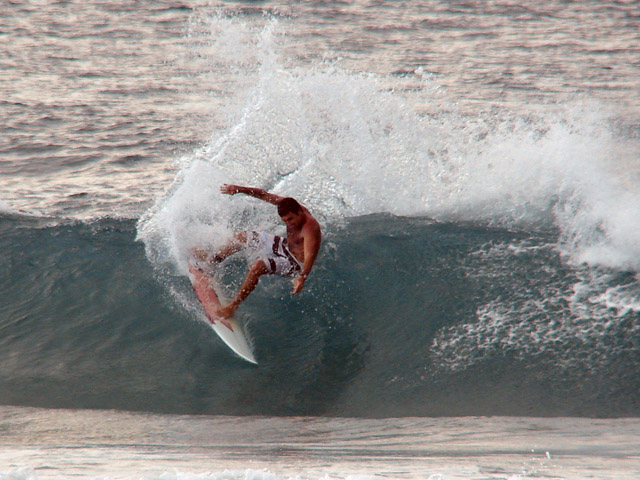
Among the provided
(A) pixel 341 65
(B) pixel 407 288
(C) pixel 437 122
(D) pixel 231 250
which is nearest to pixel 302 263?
(D) pixel 231 250

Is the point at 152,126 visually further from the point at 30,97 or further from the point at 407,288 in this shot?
the point at 407,288

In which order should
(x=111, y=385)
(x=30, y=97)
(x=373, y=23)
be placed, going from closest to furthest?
(x=111, y=385), (x=30, y=97), (x=373, y=23)

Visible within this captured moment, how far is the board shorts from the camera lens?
6.89 meters

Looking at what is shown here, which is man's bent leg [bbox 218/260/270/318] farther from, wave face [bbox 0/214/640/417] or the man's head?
the man's head

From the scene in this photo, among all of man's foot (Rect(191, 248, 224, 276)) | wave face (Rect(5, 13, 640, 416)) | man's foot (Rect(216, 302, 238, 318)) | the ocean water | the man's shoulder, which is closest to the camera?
the ocean water

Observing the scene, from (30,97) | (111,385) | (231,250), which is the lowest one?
(30,97)

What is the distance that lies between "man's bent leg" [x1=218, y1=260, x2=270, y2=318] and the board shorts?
6 cm

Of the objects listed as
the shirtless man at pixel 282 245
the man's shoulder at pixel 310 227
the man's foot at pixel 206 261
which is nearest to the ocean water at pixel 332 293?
the man's foot at pixel 206 261

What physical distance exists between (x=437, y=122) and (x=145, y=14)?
47.5ft

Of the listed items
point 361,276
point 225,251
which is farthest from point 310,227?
point 361,276

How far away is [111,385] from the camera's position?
630 cm

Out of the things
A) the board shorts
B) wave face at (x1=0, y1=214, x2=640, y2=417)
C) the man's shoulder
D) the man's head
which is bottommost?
wave face at (x1=0, y1=214, x2=640, y2=417)

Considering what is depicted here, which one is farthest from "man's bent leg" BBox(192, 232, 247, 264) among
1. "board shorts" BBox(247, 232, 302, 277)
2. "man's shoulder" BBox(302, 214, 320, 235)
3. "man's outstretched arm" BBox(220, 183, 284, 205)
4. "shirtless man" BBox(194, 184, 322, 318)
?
"man's shoulder" BBox(302, 214, 320, 235)

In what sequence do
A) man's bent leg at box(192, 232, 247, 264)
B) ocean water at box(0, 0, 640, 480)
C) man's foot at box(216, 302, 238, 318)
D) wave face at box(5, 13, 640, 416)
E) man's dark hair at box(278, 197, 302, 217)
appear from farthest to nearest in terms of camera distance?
man's bent leg at box(192, 232, 247, 264), man's foot at box(216, 302, 238, 318), man's dark hair at box(278, 197, 302, 217), wave face at box(5, 13, 640, 416), ocean water at box(0, 0, 640, 480)
